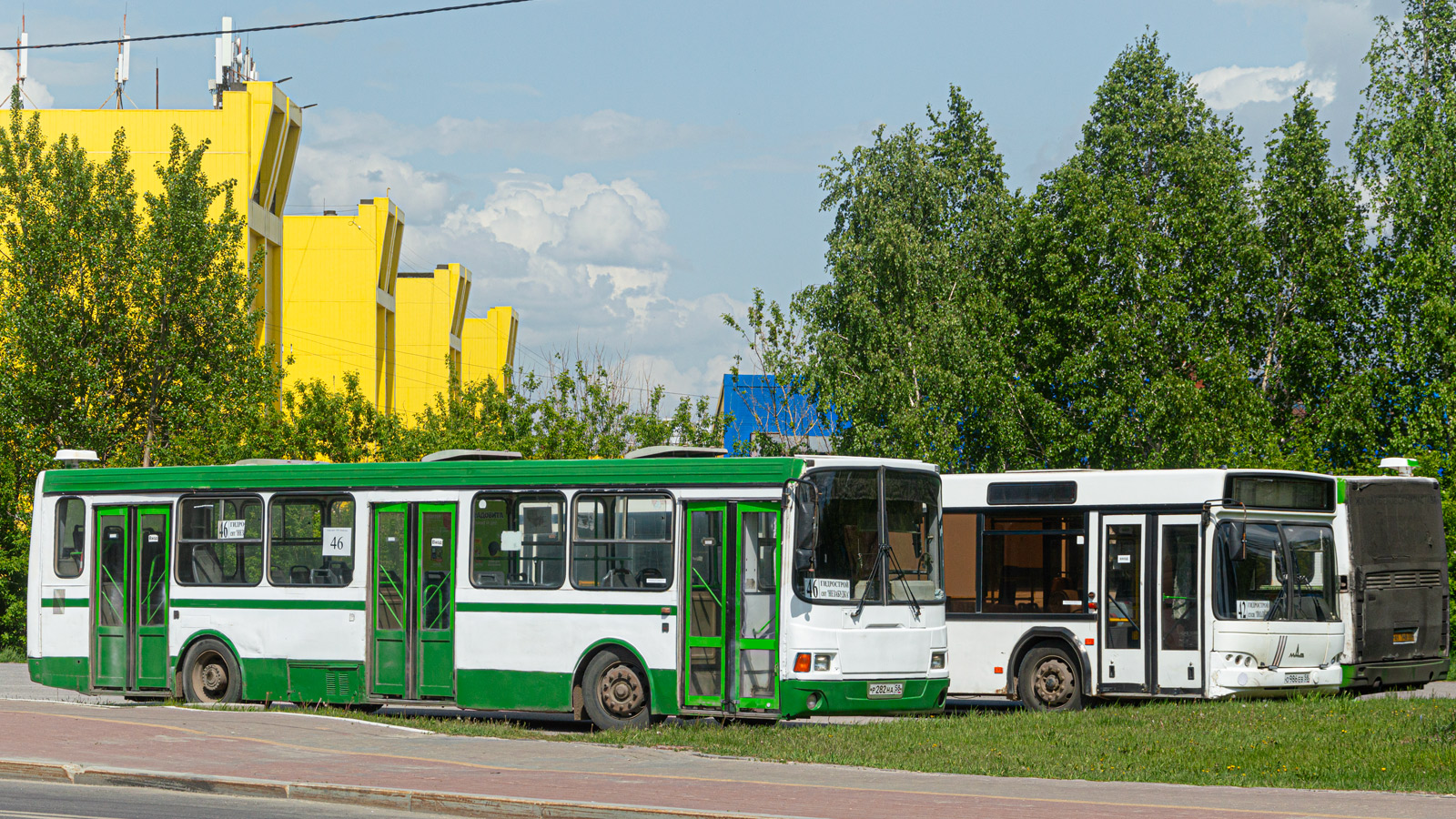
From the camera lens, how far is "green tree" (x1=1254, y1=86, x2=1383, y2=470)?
39250 mm

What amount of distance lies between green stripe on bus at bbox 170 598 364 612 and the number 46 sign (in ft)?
1.91

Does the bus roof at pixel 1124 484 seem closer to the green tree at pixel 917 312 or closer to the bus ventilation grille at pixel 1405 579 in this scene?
the bus ventilation grille at pixel 1405 579

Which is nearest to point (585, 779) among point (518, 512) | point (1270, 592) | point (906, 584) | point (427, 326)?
point (906, 584)

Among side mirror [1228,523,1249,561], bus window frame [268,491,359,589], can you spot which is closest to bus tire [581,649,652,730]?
bus window frame [268,491,359,589]

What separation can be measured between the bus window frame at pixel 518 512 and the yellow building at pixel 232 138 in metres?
28.6

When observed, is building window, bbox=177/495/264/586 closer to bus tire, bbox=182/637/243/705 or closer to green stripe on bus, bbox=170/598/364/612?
green stripe on bus, bbox=170/598/364/612

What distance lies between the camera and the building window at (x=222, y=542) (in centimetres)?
1875

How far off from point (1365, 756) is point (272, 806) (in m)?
8.67

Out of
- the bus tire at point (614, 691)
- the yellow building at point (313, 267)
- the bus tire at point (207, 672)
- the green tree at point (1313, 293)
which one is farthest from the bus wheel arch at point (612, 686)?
the green tree at point (1313, 293)

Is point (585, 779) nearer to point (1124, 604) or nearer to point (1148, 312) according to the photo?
point (1124, 604)

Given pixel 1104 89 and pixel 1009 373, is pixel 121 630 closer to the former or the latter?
pixel 1009 373

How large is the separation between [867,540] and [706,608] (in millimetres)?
1827

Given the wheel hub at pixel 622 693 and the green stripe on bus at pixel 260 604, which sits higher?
the green stripe on bus at pixel 260 604

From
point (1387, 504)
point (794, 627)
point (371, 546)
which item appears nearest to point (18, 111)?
point (371, 546)
